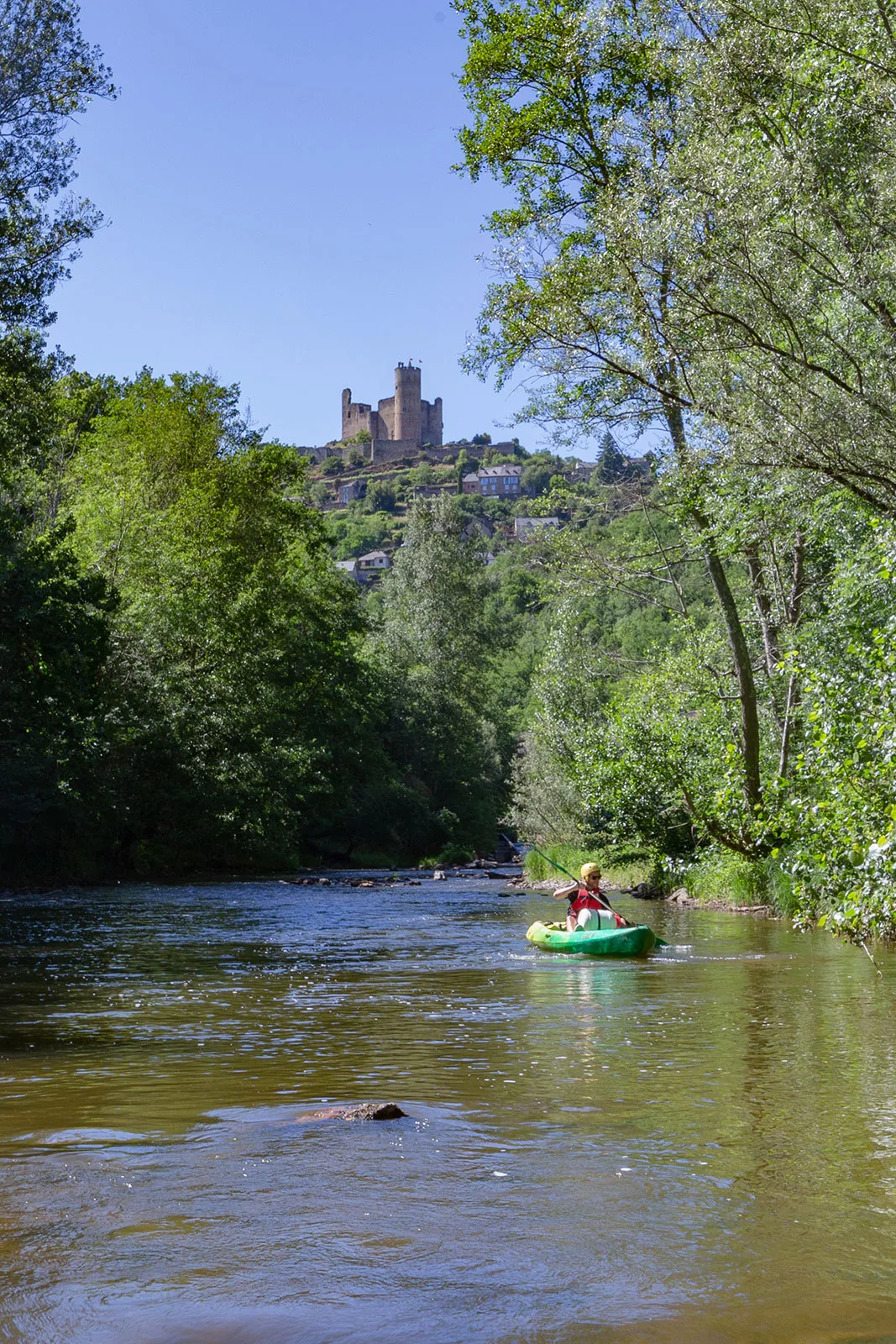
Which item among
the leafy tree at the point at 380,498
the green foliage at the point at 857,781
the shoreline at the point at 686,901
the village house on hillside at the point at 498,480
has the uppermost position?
the village house on hillside at the point at 498,480

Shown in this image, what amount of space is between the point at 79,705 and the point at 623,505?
9.96m

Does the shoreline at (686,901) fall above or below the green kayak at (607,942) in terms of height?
below

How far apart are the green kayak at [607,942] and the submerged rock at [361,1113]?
291 inches

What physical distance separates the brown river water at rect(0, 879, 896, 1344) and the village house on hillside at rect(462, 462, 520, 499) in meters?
179

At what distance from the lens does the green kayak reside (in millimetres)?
12688

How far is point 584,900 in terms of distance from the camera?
14.4 metres

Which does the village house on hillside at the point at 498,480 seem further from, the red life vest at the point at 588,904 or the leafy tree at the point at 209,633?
the red life vest at the point at 588,904

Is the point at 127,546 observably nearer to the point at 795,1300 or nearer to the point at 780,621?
the point at 780,621

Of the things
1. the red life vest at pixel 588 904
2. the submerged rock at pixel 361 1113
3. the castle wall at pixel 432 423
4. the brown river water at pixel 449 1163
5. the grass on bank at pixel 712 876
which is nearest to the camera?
the brown river water at pixel 449 1163

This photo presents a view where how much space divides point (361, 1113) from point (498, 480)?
619ft

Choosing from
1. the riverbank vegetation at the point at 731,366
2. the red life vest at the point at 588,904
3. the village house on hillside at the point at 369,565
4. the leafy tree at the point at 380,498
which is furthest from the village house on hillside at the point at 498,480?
the red life vest at the point at 588,904

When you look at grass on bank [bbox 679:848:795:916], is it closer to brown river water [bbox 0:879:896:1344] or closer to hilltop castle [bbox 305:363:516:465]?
brown river water [bbox 0:879:896:1344]

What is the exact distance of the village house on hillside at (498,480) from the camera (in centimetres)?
18762

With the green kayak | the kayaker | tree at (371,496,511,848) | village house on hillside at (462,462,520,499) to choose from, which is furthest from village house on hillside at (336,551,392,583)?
the green kayak
